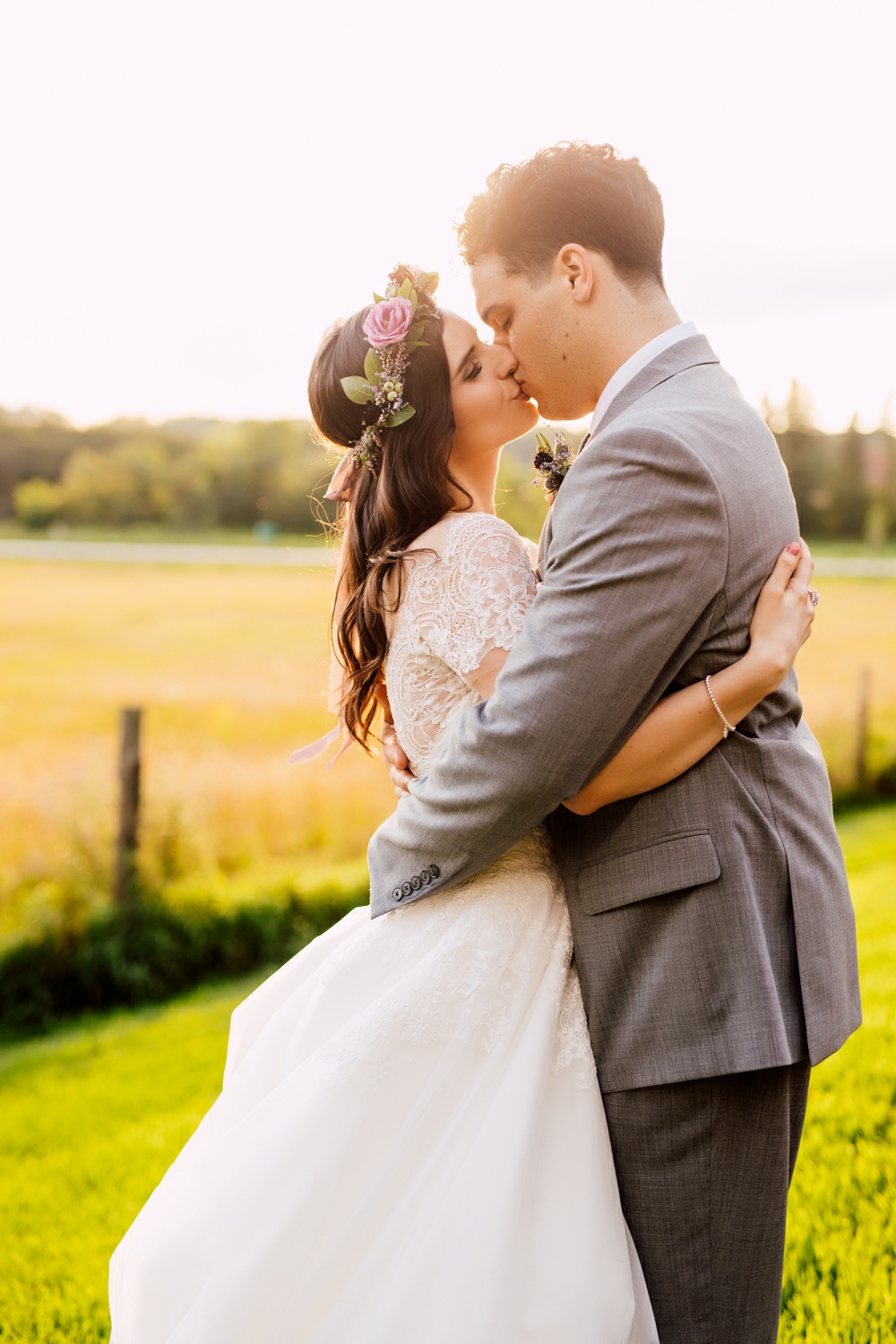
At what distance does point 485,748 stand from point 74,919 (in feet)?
19.0

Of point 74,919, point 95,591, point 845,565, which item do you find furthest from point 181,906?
point 845,565

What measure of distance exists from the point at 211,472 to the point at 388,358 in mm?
30416

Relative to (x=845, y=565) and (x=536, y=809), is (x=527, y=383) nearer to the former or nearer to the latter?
(x=536, y=809)

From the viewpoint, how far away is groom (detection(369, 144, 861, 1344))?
179cm

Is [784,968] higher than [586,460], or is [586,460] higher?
[586,460]

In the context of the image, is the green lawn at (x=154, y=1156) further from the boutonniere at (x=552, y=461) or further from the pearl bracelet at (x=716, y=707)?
the boutonniere at (x=552, y=461)

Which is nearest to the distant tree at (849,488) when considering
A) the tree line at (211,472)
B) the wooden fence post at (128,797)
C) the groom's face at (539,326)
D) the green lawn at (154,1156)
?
the tree line at (211,472)

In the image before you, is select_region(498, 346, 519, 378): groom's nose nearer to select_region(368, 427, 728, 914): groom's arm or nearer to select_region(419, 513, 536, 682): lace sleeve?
select_region(419, 513, 536, 682): lace sleeve

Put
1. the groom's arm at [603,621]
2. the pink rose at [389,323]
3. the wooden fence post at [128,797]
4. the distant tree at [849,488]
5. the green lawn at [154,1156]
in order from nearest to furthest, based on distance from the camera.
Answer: the groom's arm at [603,621] < the pink rose at [389,323] < the green lawn at [154,1156] < the wooden fence post at [128,797] < the distant tree at [849,488]

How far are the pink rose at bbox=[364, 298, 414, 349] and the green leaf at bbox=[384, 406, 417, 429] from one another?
149mm

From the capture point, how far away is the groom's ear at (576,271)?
2215 mm

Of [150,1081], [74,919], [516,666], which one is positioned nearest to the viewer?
[516,666]

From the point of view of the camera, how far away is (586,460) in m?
1.86

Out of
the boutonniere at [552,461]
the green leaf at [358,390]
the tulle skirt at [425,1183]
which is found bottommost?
the tulle skirt at [425,1183]
